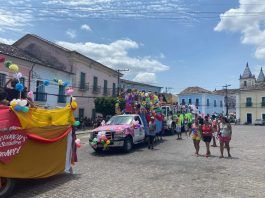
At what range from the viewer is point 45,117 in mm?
8867

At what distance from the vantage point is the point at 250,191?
7.96 meters

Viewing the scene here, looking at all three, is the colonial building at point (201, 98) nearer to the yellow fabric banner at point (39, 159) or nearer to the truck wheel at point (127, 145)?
the truck wheel at point (127, 145)

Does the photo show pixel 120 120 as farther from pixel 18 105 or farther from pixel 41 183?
pixel 18 105

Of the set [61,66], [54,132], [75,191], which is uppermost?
[61,66]

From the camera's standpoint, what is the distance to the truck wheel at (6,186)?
748cm

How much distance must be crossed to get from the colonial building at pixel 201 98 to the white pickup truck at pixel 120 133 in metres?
61.8

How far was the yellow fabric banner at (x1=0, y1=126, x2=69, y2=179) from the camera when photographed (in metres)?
7.70

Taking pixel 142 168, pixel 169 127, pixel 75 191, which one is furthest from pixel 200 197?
pixel 169 127

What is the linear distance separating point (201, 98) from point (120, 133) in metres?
65.7

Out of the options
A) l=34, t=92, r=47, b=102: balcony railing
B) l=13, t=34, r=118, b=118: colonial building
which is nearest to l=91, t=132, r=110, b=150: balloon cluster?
l=34, t=92, r=47, b=102: balcony railing

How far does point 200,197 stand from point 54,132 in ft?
14.0

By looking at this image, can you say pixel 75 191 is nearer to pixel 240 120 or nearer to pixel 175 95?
pixel 240 120

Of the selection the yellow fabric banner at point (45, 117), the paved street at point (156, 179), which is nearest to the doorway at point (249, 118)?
the paved street at point (156, 179)

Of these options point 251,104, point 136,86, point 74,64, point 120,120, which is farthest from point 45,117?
point 251,104
